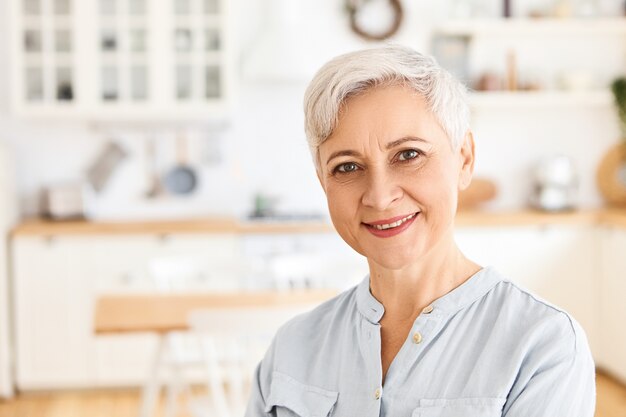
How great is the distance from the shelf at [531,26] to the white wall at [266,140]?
0.54ft

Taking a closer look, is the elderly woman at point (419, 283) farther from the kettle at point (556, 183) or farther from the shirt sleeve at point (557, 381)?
the kettle at point (556, 183)

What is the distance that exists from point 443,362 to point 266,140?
13.9ft

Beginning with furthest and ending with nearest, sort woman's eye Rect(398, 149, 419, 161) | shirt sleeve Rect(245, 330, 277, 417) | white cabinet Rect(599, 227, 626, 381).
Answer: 1. white cabinet Rect(599, 227, 626, 381)
2. shirt sleeve Rect(245, 330, 277, 417)
3. woman's eye Rect(398, 149, 419, 161)

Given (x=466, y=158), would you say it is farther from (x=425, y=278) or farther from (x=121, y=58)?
(x=121, y=58)

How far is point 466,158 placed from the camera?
1467 millimetres

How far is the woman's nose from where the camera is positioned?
4.49 feet

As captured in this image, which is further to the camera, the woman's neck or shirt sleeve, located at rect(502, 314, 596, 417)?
the woman's neck

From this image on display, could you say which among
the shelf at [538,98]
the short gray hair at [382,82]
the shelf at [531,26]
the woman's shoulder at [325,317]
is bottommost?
the woman's shoulder at [325,317]

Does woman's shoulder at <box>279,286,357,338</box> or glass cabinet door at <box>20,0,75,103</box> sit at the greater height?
glass cabinet door at <box>20,0,75,103</box>

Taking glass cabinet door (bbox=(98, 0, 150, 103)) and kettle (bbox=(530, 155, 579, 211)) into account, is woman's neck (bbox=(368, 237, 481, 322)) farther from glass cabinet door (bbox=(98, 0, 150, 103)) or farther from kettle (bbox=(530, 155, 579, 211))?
kettle (bbox=(530, 155, 579, 211))

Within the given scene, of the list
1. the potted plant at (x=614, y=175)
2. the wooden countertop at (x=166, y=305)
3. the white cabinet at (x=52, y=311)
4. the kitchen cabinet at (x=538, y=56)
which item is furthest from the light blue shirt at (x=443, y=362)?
the potted plant at (x=614, y=175)

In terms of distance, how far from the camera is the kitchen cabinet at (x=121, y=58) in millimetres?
5098

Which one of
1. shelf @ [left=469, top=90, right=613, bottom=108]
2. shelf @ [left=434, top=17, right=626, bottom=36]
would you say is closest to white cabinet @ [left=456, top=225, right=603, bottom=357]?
shelf @ [left=469, top=90, right=613, bottom=108]

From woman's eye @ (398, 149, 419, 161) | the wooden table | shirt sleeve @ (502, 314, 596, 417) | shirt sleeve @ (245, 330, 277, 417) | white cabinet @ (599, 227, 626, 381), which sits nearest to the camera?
shirt sleeve @ (502, 314, 596, 417)
